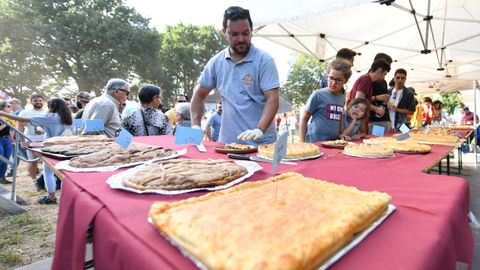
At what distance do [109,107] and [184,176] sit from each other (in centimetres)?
283

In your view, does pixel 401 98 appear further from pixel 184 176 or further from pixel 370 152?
pixel 184 176

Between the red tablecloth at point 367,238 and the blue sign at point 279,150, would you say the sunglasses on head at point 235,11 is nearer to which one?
the red tablecloth at point 367,238

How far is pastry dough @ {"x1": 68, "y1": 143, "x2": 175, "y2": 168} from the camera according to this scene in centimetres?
127

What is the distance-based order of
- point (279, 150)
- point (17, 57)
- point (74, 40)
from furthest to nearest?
1. point (74, 40)
2. point (17, 57)
3. point (279, 150)

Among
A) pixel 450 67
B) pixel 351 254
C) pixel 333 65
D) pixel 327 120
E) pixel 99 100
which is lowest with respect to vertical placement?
pixel 351 254

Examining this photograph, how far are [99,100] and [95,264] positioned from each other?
301cm

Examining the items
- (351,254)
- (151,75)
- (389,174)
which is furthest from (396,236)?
(151,75)

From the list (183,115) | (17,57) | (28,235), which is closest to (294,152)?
(28,235)

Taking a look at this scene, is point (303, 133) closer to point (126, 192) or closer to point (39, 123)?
point (126, 192)

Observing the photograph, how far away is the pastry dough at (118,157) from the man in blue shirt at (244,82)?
70 centimetres

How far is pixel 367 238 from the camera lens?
1.93 feet

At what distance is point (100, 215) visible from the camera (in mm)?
739

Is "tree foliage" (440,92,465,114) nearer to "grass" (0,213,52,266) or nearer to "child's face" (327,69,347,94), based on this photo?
"child's face" (327,69,347,94)

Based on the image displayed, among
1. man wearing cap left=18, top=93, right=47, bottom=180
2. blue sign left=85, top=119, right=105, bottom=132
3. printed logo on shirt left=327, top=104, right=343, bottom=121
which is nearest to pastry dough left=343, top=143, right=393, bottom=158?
printed logo on shirt left=327, top=104, right=343, bottom=121
